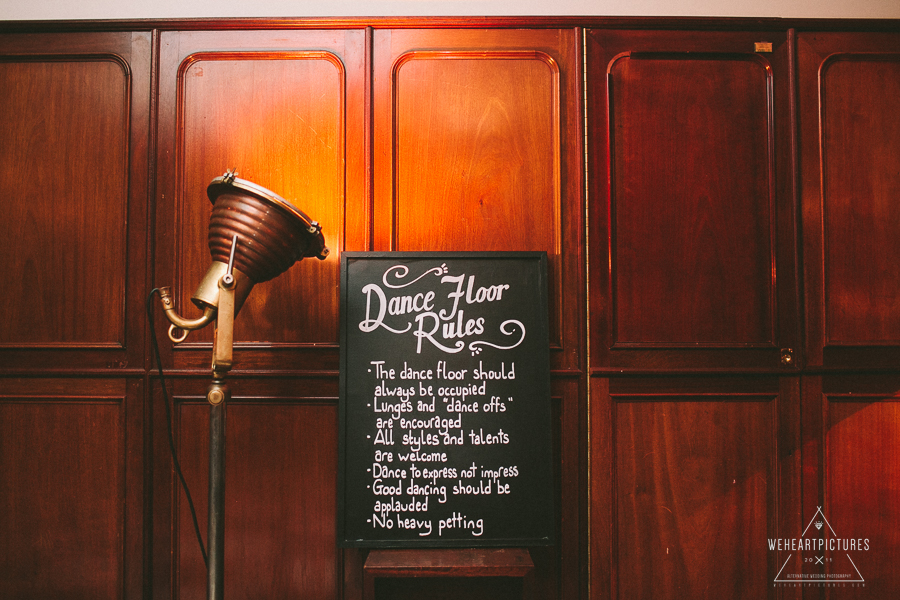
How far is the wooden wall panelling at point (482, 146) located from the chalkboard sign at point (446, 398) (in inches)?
5.9

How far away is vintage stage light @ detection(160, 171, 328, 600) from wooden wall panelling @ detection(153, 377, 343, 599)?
0.35m

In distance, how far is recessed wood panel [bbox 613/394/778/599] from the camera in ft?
6.34

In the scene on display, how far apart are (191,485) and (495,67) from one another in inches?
79.4

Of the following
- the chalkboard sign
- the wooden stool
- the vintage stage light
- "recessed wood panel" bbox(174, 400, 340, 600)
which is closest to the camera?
the vintage stage light

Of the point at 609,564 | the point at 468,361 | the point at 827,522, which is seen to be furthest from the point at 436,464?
the point at 827,522

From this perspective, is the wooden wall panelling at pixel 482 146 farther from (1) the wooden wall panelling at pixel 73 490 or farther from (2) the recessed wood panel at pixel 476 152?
(1) the wooden wall panelling at pixel 73 490

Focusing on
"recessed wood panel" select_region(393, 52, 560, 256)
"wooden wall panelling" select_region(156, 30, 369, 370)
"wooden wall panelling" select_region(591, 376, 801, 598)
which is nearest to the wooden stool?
"wooden wall panelling" select_region(591, 376, 801, 598)

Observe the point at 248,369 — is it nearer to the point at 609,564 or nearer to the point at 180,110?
the point at 180,110

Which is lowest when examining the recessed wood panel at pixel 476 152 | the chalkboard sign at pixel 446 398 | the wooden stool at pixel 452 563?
the wooden stool at pixel 452 563

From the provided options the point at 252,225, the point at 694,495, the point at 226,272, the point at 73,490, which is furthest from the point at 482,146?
the point at 73,490

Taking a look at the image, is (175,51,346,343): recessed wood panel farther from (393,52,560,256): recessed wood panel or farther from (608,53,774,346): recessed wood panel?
(608,53,774,346): recessed wood panel

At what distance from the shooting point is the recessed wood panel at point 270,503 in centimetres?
193

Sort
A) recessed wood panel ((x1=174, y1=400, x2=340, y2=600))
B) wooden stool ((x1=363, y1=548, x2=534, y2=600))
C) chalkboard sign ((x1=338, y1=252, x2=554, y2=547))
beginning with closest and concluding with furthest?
1. wooden stool ((x1=363, y1=548, x2=534, y2=600))
2. chalkboard sign ((x1=338, y1=252, x2=554, y2=547))
3. recessed wood panel ((x1=174, y1=400, x2=340, y2=600))

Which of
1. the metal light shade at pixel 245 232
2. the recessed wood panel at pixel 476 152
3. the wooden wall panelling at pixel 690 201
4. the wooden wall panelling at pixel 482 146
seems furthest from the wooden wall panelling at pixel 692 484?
the metal light shade at pixel 245 232
